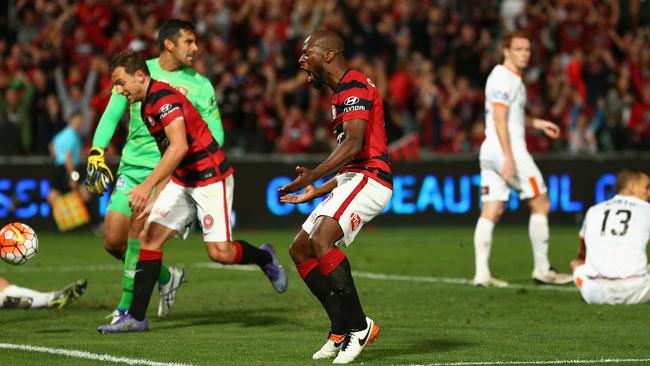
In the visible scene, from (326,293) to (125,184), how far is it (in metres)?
3.14

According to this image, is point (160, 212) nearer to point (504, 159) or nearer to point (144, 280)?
point (144, 280)

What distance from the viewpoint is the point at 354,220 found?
8.12 m

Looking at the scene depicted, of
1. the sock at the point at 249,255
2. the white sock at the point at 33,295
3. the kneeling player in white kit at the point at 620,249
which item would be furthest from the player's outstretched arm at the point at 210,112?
the kneeling player in white kit at the point at 620,249

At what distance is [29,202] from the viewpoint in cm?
2045

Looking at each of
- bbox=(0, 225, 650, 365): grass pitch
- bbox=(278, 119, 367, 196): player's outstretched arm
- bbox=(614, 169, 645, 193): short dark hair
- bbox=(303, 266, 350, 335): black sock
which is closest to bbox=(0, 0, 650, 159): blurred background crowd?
bbox=(0, 225, 650, 365): grass pitch

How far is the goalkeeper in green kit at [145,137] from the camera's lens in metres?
10.3

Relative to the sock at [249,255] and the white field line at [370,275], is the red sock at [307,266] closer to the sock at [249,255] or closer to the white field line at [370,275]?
the sock at [249,255]

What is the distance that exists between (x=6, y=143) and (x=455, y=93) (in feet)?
28.5

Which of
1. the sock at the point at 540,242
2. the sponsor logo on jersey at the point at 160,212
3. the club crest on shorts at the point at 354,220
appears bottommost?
the sock at the point at 540,242

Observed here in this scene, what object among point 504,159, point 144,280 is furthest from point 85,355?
point 504,159

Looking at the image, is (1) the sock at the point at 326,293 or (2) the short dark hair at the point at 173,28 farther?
(2) the short dark hair at the point at 173,28

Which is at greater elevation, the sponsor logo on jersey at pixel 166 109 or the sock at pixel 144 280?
the sponsor logo on jersey at pixel 166 109

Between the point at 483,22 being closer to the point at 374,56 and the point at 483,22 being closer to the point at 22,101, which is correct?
the point at 374,56

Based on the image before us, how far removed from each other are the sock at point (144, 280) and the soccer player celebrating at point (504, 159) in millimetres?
4408
